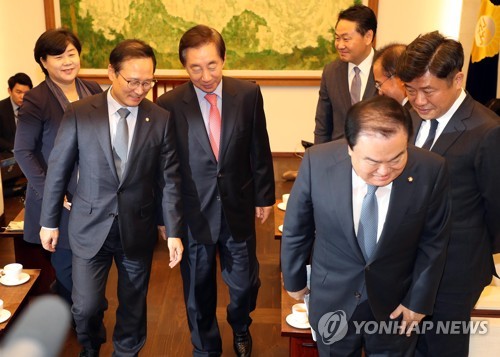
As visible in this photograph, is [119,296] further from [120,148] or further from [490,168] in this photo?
[490,168]

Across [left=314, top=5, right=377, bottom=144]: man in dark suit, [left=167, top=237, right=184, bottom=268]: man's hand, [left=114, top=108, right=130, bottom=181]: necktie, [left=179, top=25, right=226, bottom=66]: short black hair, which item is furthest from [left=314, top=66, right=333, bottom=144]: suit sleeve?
[left=114, top=108, right=130, bottom=181]: necktie

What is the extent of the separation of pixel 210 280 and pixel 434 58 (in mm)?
1560

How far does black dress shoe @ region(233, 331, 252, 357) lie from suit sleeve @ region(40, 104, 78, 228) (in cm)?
119

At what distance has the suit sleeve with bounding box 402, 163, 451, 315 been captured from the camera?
2.34 m

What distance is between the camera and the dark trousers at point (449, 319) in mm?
2688

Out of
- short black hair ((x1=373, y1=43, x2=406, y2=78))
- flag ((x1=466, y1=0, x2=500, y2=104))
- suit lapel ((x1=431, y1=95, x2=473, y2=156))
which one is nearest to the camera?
suit lapel ((x1=431, y1=95, x2=473, y2=156))

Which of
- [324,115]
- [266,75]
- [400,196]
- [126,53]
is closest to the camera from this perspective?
[400,196]

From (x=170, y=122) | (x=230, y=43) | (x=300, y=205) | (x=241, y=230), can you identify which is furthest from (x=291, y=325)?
(x=230, y=43)

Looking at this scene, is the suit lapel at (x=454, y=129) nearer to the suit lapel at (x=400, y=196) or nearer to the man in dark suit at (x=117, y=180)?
the suit lapel at (x=400, y=196)

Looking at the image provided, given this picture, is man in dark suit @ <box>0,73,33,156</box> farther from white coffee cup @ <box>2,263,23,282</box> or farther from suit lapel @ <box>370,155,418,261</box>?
suit lapel @ <box>370,155,418,261</box>

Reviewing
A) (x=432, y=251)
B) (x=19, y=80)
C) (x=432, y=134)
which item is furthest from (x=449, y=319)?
(x=19, y=80)

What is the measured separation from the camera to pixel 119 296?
3256 mm

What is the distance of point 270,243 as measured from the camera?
528 cm

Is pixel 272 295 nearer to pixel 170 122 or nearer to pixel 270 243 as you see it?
pixel 270 243
